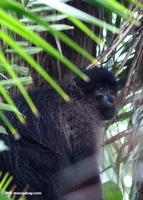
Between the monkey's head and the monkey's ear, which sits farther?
the monkey's ear

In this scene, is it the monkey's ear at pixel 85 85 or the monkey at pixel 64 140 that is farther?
the monkey's ear at pixel 85 85

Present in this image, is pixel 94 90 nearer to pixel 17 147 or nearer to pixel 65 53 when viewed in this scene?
pixel 65 53

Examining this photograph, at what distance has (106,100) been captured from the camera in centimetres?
396

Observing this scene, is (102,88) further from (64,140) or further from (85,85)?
(64,140)

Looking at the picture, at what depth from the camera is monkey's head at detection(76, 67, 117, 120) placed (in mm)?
3736

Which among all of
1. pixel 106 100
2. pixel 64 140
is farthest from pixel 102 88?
pixel 64 140

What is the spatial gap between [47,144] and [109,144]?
415 millimetres

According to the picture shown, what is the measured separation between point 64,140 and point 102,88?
619 mm

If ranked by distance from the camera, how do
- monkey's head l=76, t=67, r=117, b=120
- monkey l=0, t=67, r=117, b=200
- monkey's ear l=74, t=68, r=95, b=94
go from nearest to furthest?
monkey l=0, t=67, r=117, b=200
monkey's head l=76, t=67, r=117, b=120
monkey's ear l=74, t=68, r=95, b=94

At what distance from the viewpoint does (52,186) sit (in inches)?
128

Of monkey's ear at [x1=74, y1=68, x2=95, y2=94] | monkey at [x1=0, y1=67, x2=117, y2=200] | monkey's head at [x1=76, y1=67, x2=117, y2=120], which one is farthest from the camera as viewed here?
monkey's ear at [x1=74, y1=68, x2=95, y2=94]

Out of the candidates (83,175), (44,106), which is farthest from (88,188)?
(44,106)

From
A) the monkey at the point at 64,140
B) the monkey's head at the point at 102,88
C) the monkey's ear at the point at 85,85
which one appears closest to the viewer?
the monkey at the point at 64,140

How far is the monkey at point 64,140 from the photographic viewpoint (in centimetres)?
316
